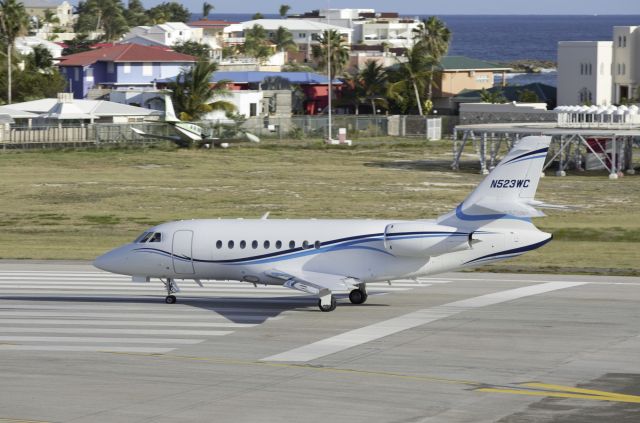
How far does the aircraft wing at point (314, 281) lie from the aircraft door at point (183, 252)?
2520 mm

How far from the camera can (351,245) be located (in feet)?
114

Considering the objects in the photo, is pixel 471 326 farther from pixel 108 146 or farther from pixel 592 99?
pixel 592 99

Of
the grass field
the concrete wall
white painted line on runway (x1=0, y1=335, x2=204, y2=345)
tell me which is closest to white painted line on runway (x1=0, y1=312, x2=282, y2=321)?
white painted line on runway (x1=0, y1=335, x2=204, y2=345)

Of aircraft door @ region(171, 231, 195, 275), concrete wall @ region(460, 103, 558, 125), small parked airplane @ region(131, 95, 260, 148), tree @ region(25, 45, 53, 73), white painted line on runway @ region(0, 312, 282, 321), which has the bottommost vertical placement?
white painted line on runway @ region(0, 312, 282, 321)

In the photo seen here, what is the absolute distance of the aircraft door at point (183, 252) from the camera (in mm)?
35969

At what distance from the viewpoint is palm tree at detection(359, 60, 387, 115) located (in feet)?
422

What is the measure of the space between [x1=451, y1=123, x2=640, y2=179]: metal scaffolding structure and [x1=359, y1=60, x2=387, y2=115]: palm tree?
143ft

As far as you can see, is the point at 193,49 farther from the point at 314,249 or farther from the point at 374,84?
the point at 314,249

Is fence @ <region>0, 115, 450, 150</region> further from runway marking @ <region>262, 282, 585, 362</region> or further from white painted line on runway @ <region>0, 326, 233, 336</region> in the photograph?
white painted line on runway @ <region>0, 326, 233, 336</region>

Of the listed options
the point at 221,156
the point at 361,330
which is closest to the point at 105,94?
the point at 221,156

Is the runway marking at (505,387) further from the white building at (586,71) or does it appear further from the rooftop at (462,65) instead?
the rooftop at (462,65)

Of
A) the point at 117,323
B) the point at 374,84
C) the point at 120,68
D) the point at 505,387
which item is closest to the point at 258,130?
the point at 374,84

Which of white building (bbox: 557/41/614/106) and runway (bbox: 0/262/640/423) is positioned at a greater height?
white building (bbox: 557/41/614/106)

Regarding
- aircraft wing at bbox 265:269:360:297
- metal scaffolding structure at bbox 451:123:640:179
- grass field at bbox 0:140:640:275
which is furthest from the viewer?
metal scaffolding structure at bbox 451:123:640:179
